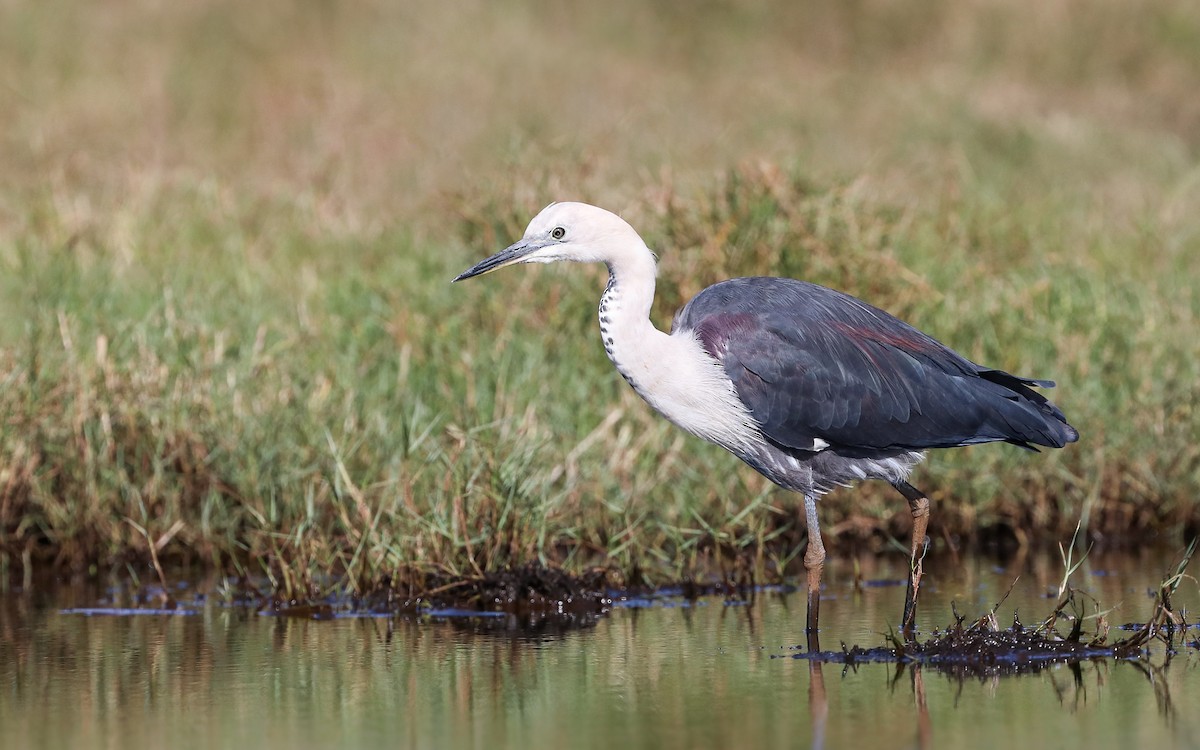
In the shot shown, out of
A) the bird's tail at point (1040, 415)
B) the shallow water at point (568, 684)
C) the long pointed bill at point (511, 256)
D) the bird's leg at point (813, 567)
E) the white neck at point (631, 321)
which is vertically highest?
the long pointed bill at point (511, 256)

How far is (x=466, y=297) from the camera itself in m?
10.2

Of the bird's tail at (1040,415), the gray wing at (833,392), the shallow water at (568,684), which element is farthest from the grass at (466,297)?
the bird's tail at (1040,415)

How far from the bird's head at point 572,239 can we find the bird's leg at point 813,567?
113 cm

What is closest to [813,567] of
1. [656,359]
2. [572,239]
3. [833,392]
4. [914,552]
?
[914,552]

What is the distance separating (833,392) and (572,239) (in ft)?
3.47

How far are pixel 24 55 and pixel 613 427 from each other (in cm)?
1060

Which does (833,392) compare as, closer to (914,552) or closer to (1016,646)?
(914,552)

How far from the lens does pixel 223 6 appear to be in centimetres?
1822

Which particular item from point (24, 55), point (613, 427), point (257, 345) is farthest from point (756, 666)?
point (24, 55)

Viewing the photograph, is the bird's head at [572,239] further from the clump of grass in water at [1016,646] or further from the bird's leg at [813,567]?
the clump of grass in water at [1016,646]

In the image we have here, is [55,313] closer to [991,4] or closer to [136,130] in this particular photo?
[136,130]

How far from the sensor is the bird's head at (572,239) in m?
6.21

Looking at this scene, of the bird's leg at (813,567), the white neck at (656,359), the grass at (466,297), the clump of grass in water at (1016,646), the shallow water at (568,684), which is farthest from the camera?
the grass at (466,297)

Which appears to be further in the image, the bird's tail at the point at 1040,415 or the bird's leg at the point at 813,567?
the bird's tail at the point at 1040,415
